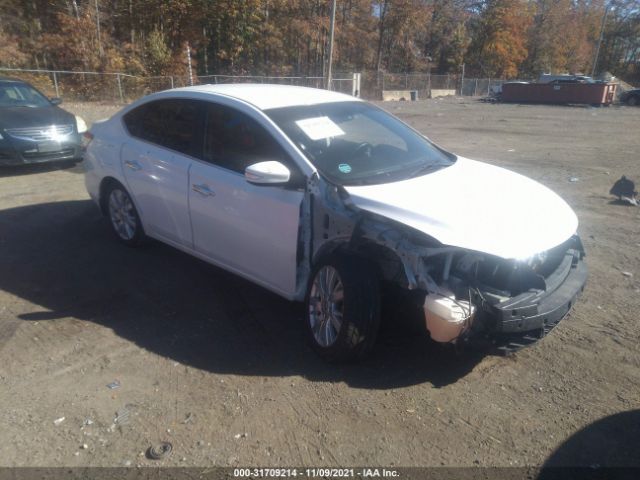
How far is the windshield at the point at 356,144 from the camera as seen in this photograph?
3.67 meters

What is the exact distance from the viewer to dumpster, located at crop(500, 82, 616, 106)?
1291 inches

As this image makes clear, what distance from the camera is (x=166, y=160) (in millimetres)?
4535

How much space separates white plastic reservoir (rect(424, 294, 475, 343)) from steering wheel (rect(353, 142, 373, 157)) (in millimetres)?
1433

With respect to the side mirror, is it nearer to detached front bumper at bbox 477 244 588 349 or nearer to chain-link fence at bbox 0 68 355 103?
detached front bumper at bbox 477 244 588 349

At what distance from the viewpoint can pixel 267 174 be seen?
341 centimetres

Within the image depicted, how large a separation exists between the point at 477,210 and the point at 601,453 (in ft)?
4.93

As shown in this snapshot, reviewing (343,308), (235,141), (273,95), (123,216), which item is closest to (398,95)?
(123,216)

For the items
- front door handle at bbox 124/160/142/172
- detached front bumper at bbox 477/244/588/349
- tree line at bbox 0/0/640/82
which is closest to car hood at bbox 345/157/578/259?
detached front bumper at bbox 477/244/588/349

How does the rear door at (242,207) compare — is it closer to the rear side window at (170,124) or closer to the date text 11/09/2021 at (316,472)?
the rear side window at (170,124)

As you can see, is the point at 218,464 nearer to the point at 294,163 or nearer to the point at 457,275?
the point at 457,275

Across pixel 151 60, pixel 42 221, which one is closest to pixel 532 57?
pixel 151 60

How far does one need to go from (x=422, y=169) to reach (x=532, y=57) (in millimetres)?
69799

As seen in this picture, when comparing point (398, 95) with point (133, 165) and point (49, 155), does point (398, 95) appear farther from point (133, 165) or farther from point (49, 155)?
point (133, 165)

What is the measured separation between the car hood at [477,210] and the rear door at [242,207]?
60 cm
